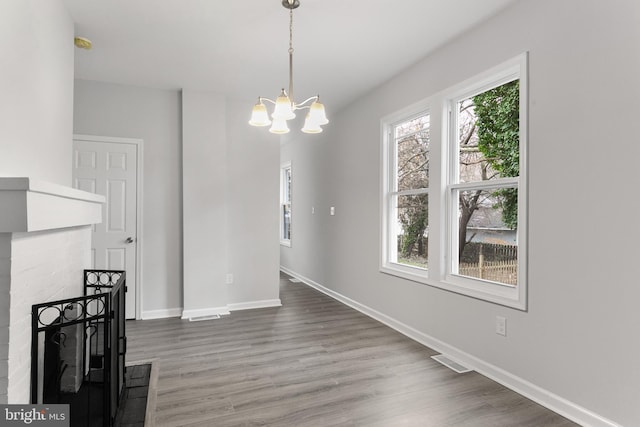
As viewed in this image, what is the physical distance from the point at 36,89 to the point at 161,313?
9.64 ft

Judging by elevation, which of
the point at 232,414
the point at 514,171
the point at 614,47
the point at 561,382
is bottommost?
the point at 232,414

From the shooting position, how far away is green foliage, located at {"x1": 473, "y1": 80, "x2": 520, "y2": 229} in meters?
2.66

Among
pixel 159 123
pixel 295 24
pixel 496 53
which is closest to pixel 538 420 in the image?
pixel 496 53

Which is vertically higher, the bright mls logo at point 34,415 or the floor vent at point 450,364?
the bright mls logo at point 34,415

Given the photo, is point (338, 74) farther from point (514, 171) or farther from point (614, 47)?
point (614, 47)

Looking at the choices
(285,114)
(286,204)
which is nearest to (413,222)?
(285,114)

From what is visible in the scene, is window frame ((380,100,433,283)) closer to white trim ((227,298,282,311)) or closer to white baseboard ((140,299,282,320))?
white trim ((227,298,282,311))

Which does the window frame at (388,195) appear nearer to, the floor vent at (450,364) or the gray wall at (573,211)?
the gray wall at (573,211)

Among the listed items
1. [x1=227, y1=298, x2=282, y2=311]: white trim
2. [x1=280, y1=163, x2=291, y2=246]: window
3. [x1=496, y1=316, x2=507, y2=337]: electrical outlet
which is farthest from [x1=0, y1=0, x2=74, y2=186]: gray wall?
[x1=280, y1=163, x2=291, y2=246]: window

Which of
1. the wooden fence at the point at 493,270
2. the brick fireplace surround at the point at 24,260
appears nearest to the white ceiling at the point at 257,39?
the brick fireplace surround at the point at 24,260

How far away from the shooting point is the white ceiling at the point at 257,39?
2.63m

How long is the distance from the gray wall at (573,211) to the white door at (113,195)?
3.33 meters

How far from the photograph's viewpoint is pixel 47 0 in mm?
2211

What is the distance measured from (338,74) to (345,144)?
1253mm
